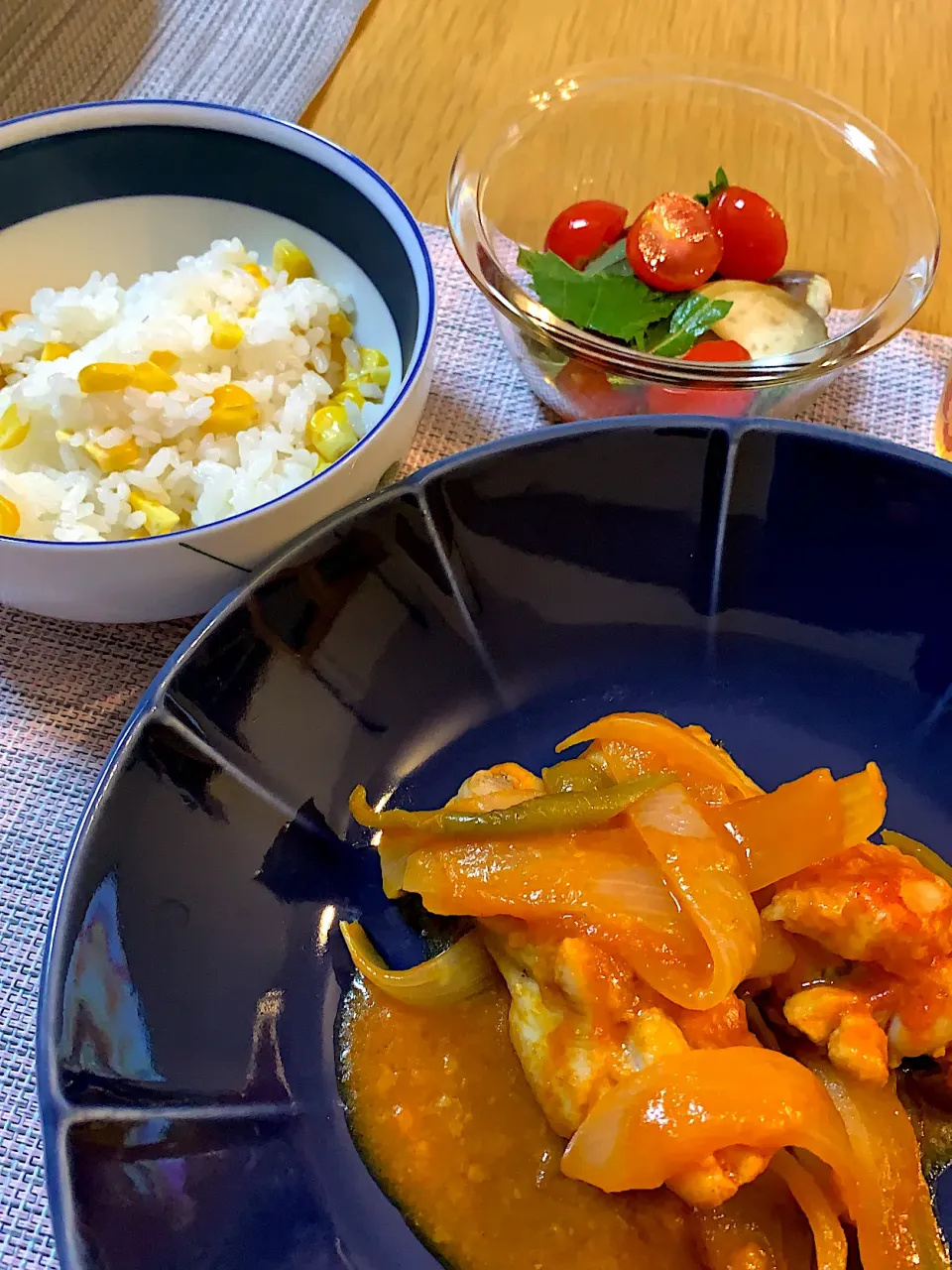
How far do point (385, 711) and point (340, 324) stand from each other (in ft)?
2.19

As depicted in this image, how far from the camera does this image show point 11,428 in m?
1.40

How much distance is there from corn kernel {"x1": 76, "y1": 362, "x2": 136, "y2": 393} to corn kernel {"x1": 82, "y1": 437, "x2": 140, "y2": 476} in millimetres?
74

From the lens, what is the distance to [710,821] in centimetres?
108

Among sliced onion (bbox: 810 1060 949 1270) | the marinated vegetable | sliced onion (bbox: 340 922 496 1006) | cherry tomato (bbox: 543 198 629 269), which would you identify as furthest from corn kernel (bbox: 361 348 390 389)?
sliced onion (bbox: 810 1060 949 1270)

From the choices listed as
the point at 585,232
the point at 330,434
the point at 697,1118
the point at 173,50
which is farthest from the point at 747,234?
the point at 173,50

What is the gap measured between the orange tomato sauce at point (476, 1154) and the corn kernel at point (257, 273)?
1095 mm

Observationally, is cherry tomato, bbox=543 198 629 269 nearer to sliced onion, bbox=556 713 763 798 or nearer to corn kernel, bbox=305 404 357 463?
corn kernel, bbox=305 404 357 463

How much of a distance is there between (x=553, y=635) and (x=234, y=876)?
1.77 feet

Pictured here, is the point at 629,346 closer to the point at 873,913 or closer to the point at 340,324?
the point at 340,324

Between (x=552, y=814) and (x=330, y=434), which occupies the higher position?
(x=330, y=434)

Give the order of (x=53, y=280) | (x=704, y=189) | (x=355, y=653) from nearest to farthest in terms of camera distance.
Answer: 1. (x=355, y=653)
2. (x=53, y=280)
3. (x=704, y=189)

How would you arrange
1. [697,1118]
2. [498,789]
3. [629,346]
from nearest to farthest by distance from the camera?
Result: [697,1118], [498,789], [629,346]

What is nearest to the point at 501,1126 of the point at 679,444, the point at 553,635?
the point at 553,635

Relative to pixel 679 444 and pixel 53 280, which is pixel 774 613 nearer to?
pixel 679 444
